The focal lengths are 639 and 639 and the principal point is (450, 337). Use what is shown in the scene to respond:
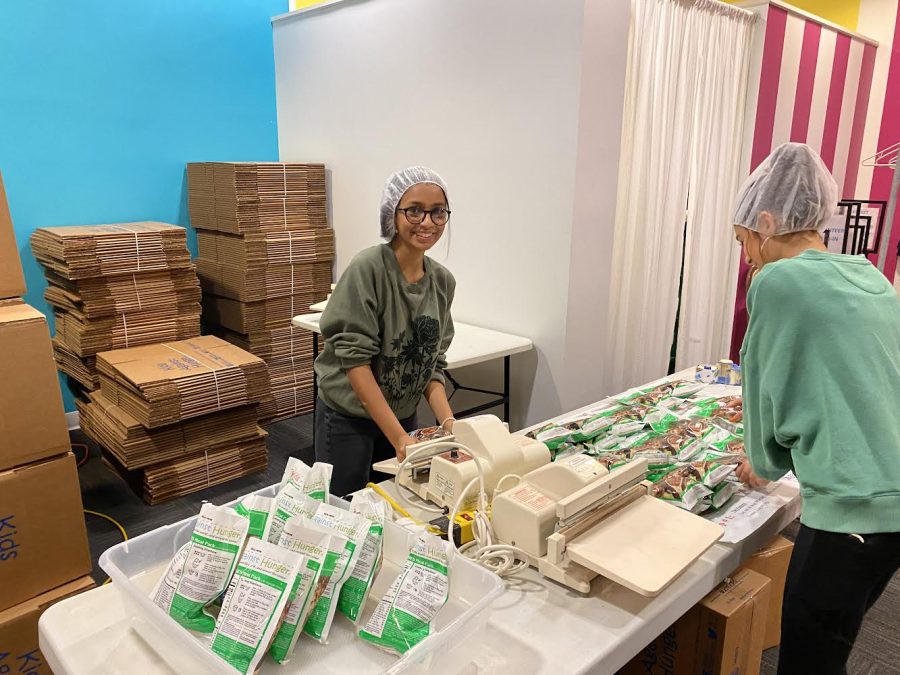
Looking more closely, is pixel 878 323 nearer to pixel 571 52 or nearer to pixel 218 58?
pixel 571 52

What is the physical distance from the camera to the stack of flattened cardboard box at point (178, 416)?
9.87 feet

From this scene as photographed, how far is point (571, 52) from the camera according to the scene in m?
2.70

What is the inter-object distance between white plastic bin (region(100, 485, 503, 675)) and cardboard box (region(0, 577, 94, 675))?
1068 mm

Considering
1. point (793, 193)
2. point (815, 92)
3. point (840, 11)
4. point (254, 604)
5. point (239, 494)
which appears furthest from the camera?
point (840, 11)

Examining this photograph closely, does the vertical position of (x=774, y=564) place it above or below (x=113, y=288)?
below

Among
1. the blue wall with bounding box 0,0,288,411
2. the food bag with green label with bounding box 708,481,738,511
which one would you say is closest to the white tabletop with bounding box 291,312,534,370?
the food bag with green label with bounding box 708,481,738,511

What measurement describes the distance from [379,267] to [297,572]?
1.00 m

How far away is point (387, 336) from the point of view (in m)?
1.77

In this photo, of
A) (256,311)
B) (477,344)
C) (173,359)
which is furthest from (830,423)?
(256,311)

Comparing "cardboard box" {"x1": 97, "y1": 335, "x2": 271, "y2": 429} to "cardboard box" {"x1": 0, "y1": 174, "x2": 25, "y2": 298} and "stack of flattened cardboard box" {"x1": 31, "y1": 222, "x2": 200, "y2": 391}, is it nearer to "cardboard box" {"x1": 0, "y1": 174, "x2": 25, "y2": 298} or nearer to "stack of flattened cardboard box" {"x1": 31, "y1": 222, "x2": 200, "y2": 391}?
"stack of flattened cardboard box" {"x1": 31, "y1": 222, "x2": 200, "y2": 391}

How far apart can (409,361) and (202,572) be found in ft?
3.34

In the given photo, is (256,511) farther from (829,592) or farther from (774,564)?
(774,564)

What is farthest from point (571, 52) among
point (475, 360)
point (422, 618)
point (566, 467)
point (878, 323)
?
point (422, 618)

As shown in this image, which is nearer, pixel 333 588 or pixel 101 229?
pixel 333 588
